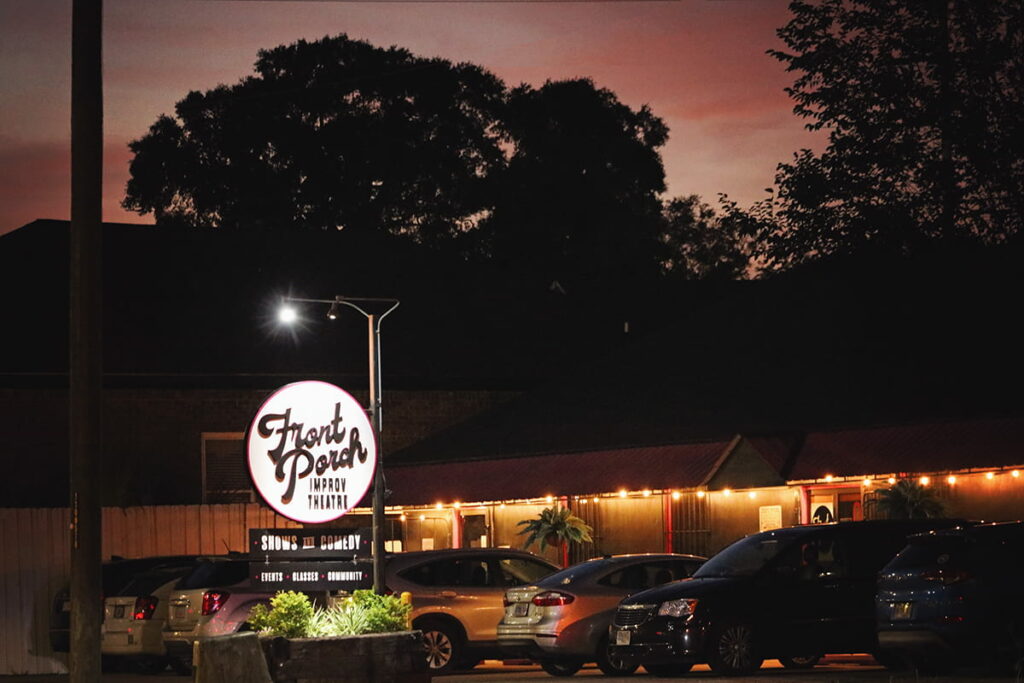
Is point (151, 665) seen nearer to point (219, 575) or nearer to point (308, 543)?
point (219, 575)

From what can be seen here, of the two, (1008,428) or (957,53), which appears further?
(957,53)

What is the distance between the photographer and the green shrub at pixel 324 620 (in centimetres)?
1378

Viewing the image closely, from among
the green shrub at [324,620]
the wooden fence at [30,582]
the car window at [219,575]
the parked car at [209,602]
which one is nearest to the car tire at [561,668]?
the parked car at [209,602]

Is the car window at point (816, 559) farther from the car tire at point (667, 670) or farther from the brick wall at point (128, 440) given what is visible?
the brick wall at point (128, 440)

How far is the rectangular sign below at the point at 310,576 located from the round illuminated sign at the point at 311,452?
0.55m

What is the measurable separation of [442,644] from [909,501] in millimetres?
→ 7801

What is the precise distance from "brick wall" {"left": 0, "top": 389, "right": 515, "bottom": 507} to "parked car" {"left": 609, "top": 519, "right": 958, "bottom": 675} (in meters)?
18.7

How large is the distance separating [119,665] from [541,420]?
12.9 metres

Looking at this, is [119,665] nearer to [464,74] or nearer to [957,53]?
[957,53]

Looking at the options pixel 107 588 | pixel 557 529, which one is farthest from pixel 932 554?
pixel 557 529

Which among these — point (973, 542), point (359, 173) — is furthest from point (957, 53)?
point (359, 173)

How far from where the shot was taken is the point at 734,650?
19891 mm

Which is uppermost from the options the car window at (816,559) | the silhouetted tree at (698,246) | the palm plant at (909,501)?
the silhouetted tree at (698,246)

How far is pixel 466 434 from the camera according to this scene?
39.2 m
